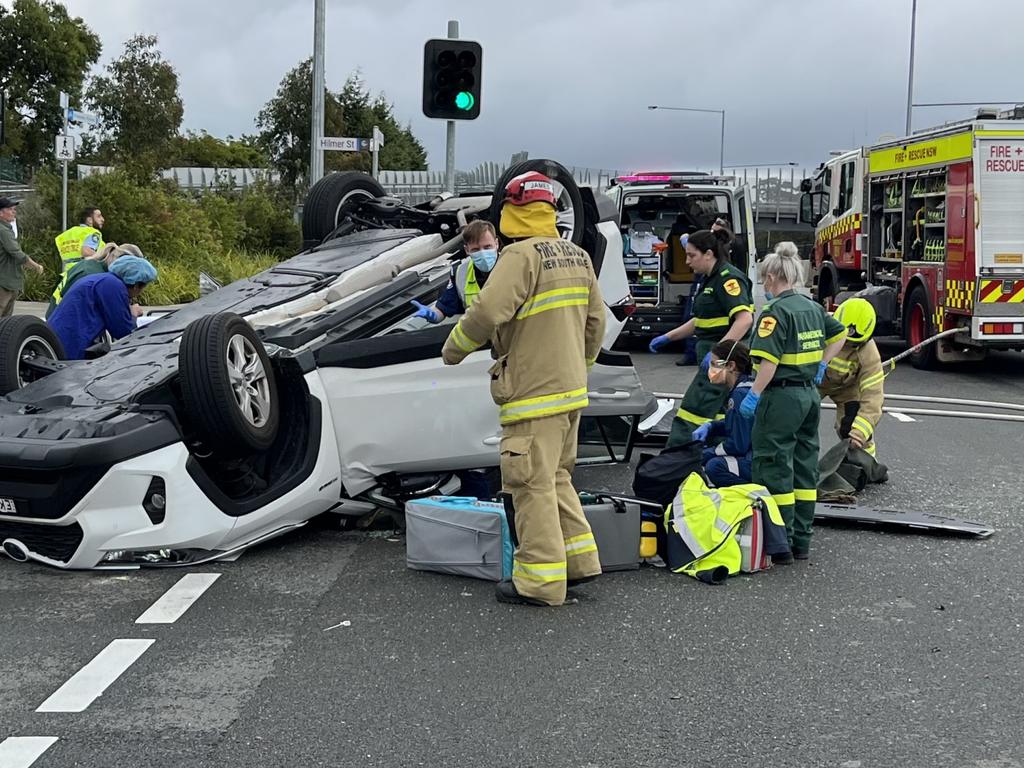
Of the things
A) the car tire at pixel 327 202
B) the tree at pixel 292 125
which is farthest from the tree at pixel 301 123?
the car tire at pixel 327 202

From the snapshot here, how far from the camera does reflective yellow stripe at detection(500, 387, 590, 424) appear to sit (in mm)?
5129

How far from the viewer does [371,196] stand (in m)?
8.88

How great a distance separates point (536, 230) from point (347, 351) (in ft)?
4.29

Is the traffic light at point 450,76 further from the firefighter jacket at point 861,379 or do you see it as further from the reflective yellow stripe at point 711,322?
the firefighter jacket at point 861,379

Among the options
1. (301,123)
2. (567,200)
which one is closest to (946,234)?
(567,200)

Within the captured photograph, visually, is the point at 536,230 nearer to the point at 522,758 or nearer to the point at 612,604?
the point at 612,604

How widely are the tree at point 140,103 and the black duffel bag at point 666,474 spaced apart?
95.3 feet

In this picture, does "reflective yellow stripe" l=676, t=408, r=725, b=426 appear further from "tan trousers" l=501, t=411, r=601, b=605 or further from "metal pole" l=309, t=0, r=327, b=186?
"metal pole" l=309, t=0, r=327, b=186

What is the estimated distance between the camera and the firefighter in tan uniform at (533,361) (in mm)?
5078

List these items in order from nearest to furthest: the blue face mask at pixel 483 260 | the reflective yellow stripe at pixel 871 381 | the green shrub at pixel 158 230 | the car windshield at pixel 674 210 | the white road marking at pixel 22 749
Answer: the white road marking at pixel 22 749
the blue face mask at pixel 483 260
the reflective yellow stripe at pixel 871 381
the car windshield at pixel 674 210
the green shrub at pixel 158 230

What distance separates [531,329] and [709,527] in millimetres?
1342

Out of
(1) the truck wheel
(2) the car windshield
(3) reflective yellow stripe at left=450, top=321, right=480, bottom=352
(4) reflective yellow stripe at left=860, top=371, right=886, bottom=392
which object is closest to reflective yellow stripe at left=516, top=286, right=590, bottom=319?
(3) reflective yellow stripe at left=450, top=321, right=480, bottom=352

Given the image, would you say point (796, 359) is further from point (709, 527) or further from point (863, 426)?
point (863, 426)

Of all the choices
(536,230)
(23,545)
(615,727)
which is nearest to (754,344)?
(536,230)
